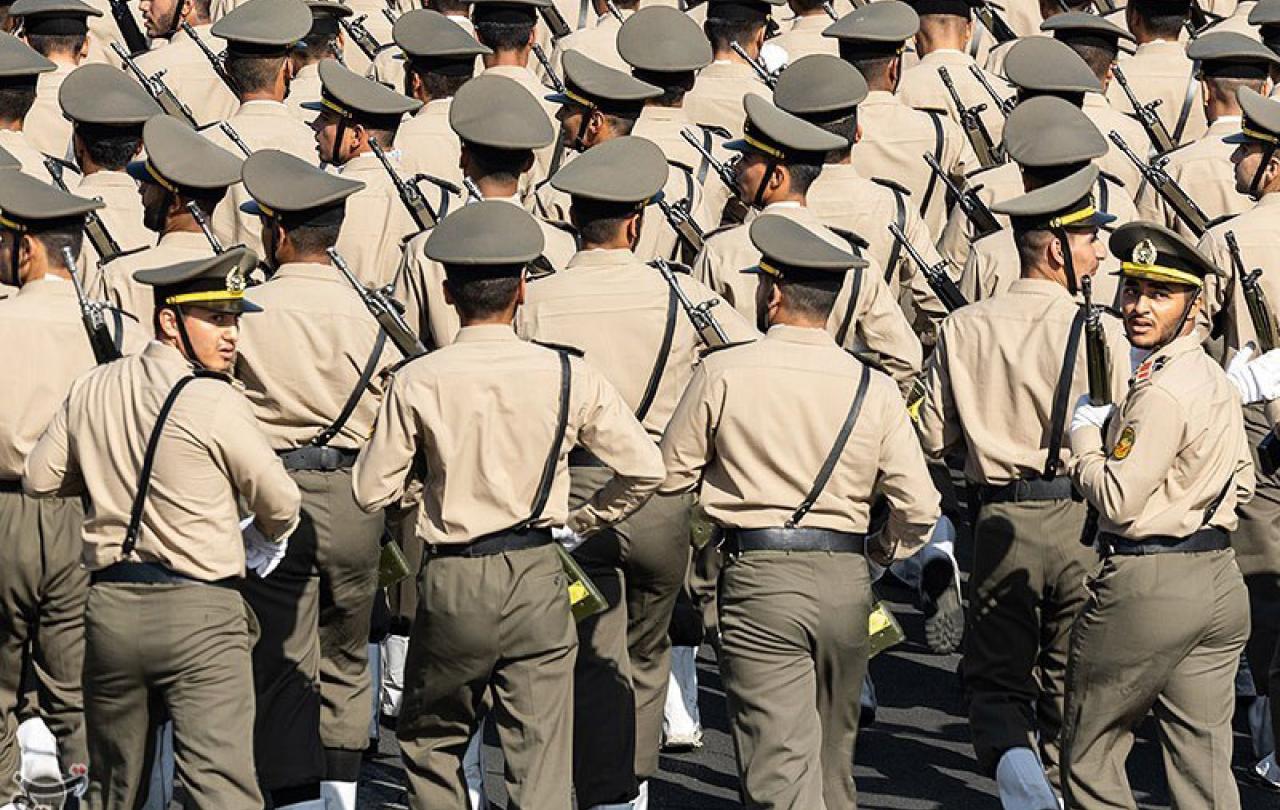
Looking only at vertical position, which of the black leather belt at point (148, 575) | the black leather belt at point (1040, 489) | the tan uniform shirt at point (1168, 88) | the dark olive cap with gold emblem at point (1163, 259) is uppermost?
the dark olive cap with gold emblem at point (1163, 259)

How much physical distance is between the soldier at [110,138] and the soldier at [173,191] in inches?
21.6

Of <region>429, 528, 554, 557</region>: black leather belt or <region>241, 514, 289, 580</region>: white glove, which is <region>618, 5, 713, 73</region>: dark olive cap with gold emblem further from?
<region>241, 514, 289, 580</region>: white glove

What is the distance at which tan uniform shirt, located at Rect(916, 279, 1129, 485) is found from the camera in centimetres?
917

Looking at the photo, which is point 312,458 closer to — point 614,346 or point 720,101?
point 614,346

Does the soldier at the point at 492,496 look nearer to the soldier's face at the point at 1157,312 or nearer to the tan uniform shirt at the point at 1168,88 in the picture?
the soldier's face at the point at 1157,312

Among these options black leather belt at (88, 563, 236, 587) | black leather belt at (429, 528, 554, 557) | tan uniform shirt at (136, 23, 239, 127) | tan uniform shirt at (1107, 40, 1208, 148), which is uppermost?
black leather belt at (429, 528, 554, 557)

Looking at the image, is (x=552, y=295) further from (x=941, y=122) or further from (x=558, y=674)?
(x=941, y=122)

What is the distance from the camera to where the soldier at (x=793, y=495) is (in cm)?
839

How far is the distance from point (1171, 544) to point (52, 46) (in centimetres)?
595

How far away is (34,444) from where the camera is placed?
9000 mm

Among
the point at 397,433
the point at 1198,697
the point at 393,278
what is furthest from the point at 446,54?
the point at 1198,697

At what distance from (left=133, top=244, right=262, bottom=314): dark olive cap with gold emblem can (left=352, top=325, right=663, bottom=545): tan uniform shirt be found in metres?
0.53

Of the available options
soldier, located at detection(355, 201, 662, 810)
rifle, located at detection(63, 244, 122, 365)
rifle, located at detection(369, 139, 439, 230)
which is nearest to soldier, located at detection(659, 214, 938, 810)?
soldier, located at detection(355, 201, 662, 810)

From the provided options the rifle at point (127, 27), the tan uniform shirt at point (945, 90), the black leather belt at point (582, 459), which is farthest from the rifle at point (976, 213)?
the rifle at point (127, 27)
